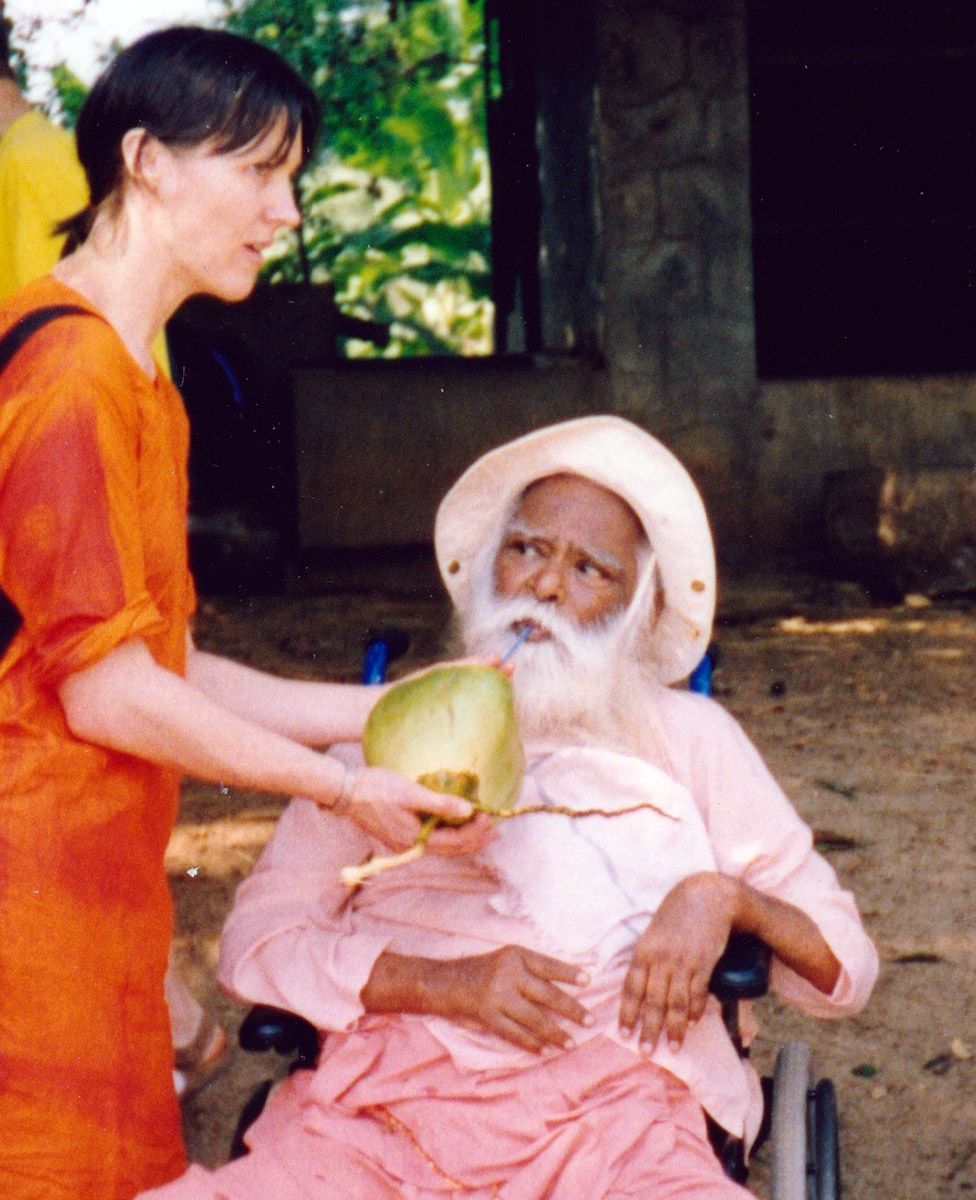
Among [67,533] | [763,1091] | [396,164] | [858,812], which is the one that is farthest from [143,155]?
[396,164]

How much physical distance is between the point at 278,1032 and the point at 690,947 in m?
0.59

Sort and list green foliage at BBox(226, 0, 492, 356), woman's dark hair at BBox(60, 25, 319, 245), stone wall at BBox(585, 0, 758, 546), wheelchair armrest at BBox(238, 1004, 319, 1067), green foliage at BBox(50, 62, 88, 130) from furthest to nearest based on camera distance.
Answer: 1. green foliage at BBox(226, 0, 492, 356)
2. green foliage at BBox(50, 62, 88, 130)
3. stone wall at BBox(585, 0, 758, 546)
4. wheelchair armrest at BBox(238, 1004, 319, 1067)
5. woman's dark hair at BBox(60, 25, 319, 245)

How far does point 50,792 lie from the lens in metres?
2.18

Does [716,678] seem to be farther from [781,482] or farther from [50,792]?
[50,792]

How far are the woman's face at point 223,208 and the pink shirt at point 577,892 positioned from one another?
877 millimetres

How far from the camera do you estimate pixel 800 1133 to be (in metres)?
2.63

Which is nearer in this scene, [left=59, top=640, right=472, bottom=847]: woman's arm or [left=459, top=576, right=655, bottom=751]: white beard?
[left=59, top=640, right=472, bottom=847]: woman's arm

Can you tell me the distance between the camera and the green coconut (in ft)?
7.67

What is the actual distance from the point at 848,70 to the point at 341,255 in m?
5.58

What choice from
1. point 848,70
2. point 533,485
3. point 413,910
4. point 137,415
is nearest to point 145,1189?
point 413,910

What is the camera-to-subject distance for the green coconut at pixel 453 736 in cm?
234

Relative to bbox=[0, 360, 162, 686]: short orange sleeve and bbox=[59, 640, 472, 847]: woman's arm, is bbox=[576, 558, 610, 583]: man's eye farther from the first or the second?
bbox=[0, 360, 162, 686]: short orange sleeve

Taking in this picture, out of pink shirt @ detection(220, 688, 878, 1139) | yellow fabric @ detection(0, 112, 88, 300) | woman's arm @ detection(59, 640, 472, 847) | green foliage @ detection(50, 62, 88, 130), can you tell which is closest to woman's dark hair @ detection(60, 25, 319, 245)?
woman's arm @ detection(59, 640, 472, 847)

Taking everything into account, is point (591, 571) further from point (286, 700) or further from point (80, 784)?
point (80, 784)
